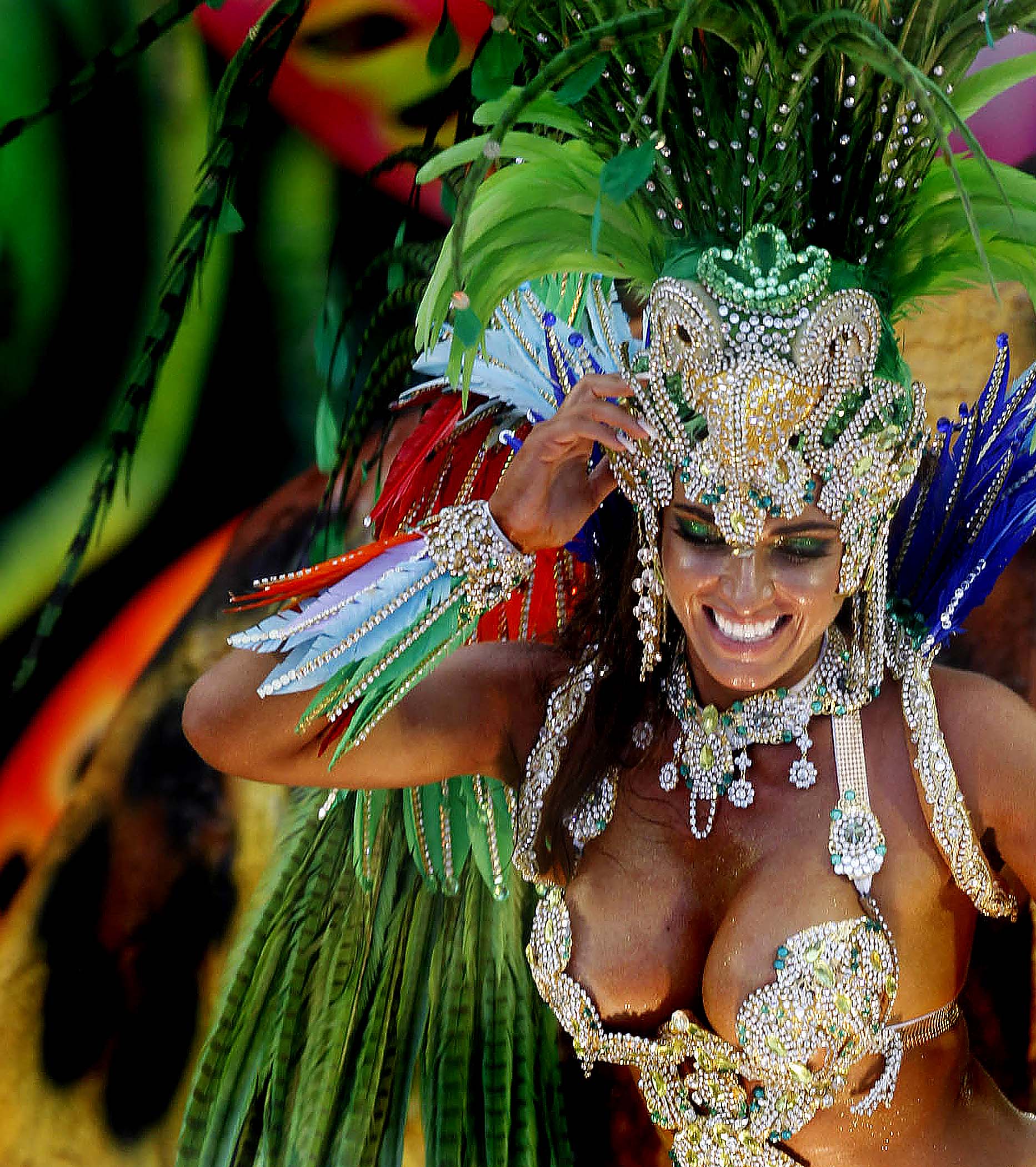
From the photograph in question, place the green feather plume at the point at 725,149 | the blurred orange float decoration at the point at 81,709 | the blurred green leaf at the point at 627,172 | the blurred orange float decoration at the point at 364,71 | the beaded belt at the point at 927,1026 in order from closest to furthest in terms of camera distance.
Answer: the blurred green leaf at the point at 627,172
the green feather plume at the point at 725,149
the beaded belt at the point at 927,1026
the blurred orange float decoration at the point at 364,71
the blurred orange float decoration at the point at 81,709

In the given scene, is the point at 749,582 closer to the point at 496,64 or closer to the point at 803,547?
the point at 803,547

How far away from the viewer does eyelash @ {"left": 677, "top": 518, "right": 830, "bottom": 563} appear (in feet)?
5.67

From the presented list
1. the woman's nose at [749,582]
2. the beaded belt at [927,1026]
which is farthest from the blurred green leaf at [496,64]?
the beaded belt at [927,1026]

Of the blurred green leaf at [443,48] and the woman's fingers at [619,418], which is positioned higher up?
the blurred green leaf at [443,48]

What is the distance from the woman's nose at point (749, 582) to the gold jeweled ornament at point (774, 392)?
0.05ft

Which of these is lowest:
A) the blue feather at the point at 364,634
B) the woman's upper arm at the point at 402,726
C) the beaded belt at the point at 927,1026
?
the beaded belt at the point at 927,1026

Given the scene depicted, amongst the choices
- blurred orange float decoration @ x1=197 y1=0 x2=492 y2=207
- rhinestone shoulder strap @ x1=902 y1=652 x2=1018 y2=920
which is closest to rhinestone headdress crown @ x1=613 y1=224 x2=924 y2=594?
rhinestone shoulder strap @ x1=902 y1=652 x2=1018 y2=920

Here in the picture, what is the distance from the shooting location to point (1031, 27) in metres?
1.58

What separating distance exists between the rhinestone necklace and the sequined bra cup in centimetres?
4

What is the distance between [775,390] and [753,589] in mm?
216

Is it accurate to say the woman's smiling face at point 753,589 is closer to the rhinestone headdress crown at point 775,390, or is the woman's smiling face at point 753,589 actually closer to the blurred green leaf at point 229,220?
the rhinestone headdress crown at point 775,390

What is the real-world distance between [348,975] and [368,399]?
859 mm

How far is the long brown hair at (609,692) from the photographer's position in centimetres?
198

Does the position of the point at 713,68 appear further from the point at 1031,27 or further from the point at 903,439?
the point at 903,439
